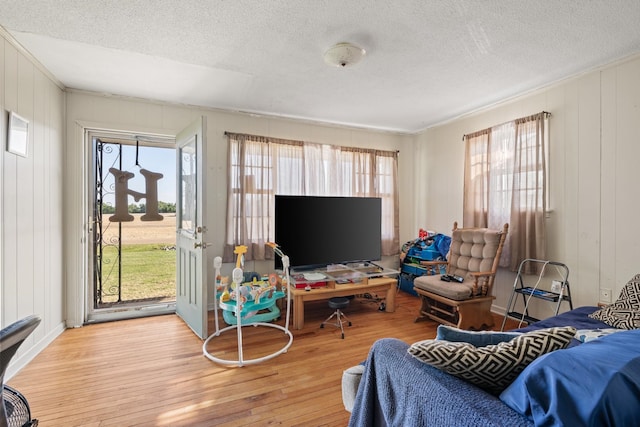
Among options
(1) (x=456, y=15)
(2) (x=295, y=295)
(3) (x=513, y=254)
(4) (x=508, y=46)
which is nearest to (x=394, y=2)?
(1) (x=456, y=15)

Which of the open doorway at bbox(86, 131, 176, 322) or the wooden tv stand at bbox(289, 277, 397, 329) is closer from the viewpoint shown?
the wooden tv stand at bbox(289, 277, 397, 329)

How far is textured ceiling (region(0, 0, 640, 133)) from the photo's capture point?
182 cm

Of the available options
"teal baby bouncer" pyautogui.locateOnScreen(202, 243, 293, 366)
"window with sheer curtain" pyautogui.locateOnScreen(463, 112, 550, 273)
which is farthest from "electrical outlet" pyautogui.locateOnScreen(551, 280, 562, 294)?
"teal baby bouncer" pyautogui.locateOnScreen(202, 243, 293, 366)

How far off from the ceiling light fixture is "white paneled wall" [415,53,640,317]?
2.11 m

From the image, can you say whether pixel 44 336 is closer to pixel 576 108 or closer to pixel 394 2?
pixel 394 2

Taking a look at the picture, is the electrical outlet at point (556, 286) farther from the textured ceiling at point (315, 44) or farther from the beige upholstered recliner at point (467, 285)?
the textured ceiling at point (315, 44)

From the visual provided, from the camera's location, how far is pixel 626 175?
2438 millimetres

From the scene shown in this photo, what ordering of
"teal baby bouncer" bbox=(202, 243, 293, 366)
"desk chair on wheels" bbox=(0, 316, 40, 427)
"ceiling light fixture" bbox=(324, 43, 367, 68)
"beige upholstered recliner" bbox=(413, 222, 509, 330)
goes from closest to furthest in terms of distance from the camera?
"desk chair on wheels" bbox=(0, 316, 40, 427) < "ceiling light fixture" bbox=(324, 43, 367, 68) < "teal baby bouncer" bbox=(202, 243, 293, 366) < "beige upholstered recliner" bbox=(413, 222, 509, 330)

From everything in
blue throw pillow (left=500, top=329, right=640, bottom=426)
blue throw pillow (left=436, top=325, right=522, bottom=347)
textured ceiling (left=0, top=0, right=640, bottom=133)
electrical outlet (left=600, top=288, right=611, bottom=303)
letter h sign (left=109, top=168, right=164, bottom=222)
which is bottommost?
electrical outlet (left=600, top=288, right=611, bottom=303)

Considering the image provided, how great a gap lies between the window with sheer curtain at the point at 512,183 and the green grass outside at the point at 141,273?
160 inches

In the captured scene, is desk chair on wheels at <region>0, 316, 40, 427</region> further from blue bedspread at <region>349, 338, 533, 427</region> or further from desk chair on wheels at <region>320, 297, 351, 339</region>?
desk chair on wheels at <region>320, 297, 351, 339</region>

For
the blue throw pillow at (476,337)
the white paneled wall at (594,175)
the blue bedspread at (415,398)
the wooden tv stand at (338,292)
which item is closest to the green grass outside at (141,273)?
the wooden tv stand at (338,292)

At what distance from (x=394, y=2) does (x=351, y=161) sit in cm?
263

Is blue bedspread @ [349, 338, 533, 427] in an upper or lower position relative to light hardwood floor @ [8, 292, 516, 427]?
upper
